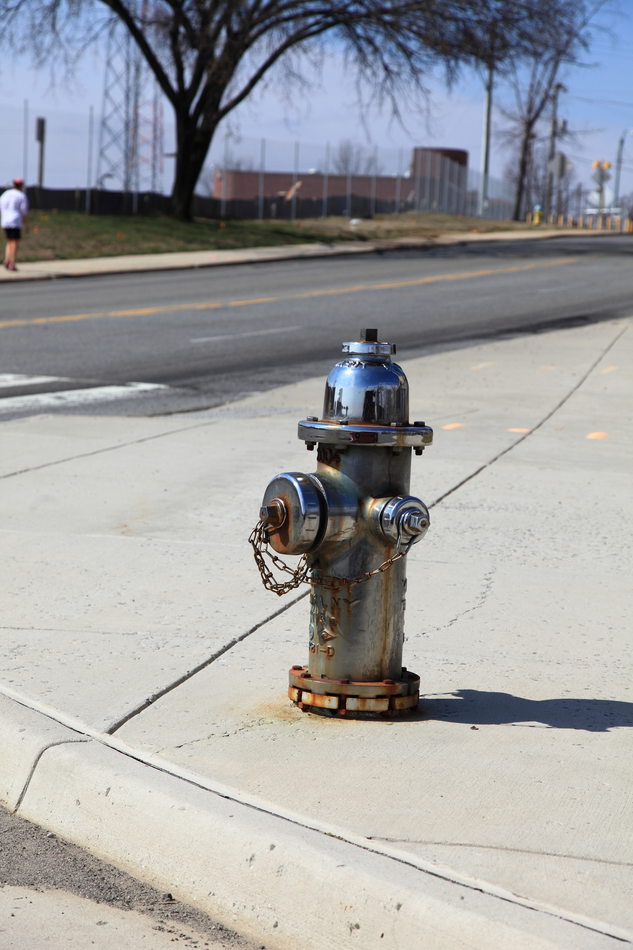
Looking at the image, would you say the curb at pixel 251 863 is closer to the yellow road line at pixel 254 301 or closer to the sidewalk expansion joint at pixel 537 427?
the sidewalk expansion joint at pixel 537 427

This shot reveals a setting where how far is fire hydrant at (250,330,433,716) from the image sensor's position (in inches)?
133

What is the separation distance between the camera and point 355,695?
3.52m

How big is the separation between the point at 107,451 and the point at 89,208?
31.6 m

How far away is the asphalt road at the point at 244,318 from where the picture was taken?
11.6 m

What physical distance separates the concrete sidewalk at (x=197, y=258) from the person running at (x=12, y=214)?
0.40 meters

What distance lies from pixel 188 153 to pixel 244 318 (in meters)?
20.5

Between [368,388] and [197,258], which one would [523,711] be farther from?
[197,258]

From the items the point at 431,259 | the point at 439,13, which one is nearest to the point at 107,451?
the point at 431,259

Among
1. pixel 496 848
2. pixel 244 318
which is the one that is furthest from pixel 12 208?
pixel 496 848

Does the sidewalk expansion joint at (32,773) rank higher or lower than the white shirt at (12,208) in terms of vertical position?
lower

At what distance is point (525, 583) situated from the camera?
5.08 meters

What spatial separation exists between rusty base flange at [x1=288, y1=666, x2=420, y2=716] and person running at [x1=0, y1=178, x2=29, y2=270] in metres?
22.9

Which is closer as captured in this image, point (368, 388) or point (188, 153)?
point (368, 388)

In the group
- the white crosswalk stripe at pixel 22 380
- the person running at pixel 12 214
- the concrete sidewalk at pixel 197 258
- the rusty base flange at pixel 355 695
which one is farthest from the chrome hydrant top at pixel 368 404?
the person running at pixel 12 214
